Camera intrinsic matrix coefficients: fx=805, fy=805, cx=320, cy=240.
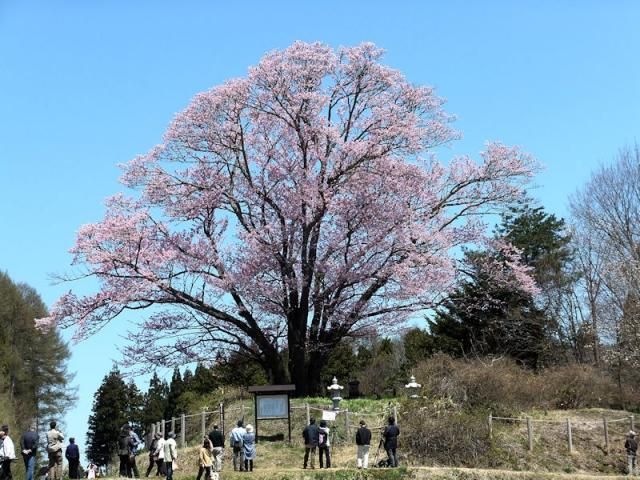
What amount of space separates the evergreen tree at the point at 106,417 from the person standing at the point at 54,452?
5284cm

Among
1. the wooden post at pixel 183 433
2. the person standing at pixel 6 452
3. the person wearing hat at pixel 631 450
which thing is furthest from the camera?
the wooden post at pixel 183 433

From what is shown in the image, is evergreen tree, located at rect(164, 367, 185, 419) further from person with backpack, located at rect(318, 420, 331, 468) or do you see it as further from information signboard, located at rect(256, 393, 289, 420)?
person with backpack, located at rect(318, 420, 331, 468)

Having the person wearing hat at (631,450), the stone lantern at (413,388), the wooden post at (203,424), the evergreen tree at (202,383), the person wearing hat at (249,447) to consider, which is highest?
the evergreen tree at (202,383)

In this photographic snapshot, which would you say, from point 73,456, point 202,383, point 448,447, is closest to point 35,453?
point 73,456

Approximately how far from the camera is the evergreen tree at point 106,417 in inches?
2793

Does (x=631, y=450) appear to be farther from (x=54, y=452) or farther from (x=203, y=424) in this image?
(x=54, y=452)

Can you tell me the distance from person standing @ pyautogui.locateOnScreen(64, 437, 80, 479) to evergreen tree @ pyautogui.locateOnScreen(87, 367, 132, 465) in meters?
51.7

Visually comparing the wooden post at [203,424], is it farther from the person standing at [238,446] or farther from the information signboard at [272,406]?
the person standing at [238,446]

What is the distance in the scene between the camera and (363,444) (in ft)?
66.9

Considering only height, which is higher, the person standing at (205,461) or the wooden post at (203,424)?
the wooden post at (203,424)

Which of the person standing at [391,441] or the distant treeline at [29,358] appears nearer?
the person standing at [391,441]

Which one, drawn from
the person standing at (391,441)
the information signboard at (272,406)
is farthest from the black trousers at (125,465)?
the person standing at (391,441)

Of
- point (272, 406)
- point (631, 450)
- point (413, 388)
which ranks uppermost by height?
point (413, 388)

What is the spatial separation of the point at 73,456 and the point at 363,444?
7243mm
